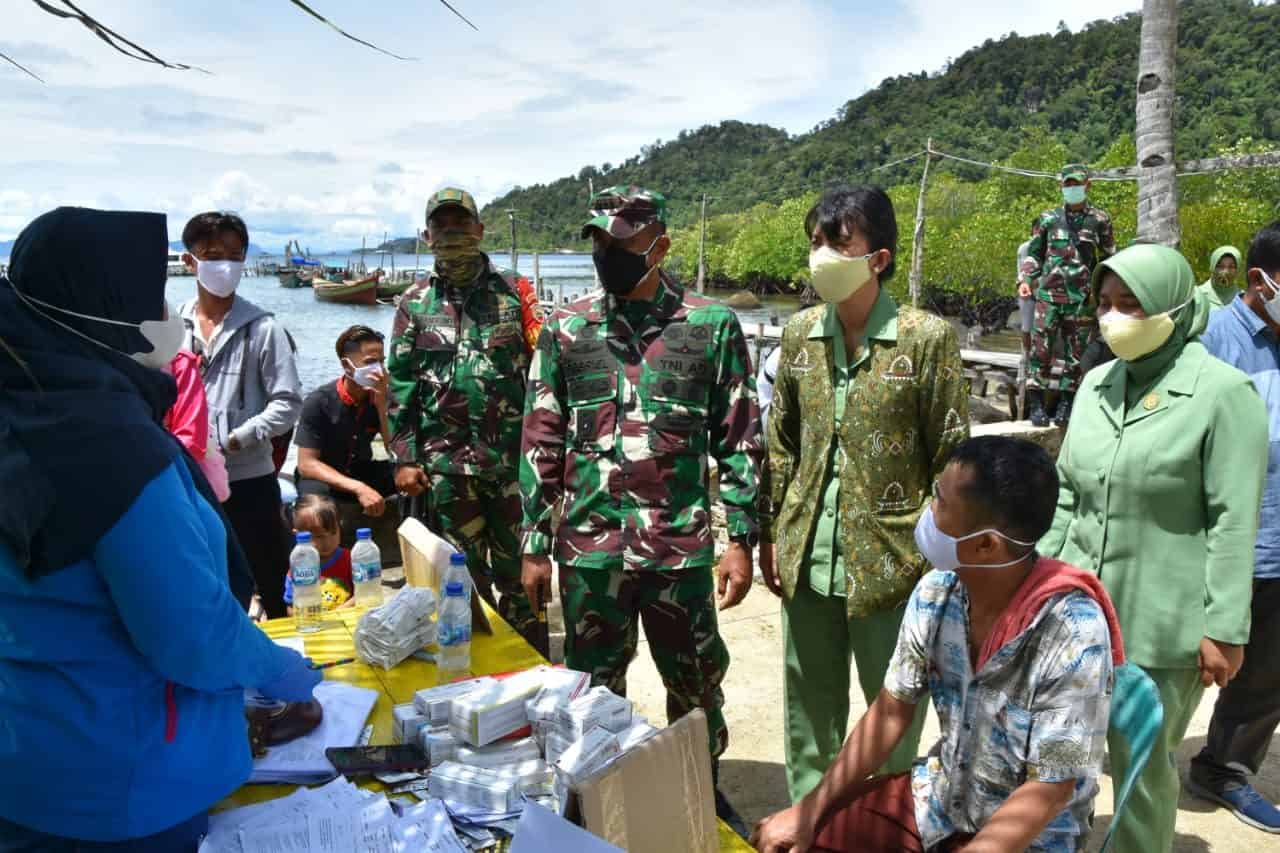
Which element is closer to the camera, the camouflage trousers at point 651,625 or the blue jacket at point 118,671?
the blue jacket at point 118,671

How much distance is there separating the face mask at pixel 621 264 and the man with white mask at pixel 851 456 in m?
0.52

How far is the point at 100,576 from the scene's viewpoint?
1.43m

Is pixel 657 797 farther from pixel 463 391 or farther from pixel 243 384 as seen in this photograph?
pixel 243 384

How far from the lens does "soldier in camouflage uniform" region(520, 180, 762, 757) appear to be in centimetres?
264

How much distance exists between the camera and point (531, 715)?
1.97 m

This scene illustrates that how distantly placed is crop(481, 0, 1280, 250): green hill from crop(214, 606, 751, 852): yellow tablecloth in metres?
35.5

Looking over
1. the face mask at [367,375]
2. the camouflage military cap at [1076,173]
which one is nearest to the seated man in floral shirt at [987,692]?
the face mask at [367,375]

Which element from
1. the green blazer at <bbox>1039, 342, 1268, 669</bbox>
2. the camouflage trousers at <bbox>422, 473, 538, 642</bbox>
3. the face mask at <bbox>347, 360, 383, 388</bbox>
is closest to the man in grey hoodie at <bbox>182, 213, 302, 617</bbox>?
the face mask at <bbox>347, 360, 383, 388</bbox>

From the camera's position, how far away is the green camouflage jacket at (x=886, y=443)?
2543mm

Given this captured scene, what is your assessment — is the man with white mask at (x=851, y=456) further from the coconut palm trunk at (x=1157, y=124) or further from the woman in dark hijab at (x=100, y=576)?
the coconut palm trunk at (x=1157, y=124)

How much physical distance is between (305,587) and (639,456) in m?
1.18

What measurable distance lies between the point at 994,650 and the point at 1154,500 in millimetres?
837

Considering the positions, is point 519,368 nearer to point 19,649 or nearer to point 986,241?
point 19,649

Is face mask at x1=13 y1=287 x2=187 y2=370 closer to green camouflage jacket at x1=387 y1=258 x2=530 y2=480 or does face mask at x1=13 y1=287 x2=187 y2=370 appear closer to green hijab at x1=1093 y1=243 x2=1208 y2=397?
green camouflage jacket at x1=387 y1=258 x2=530 y2=480
